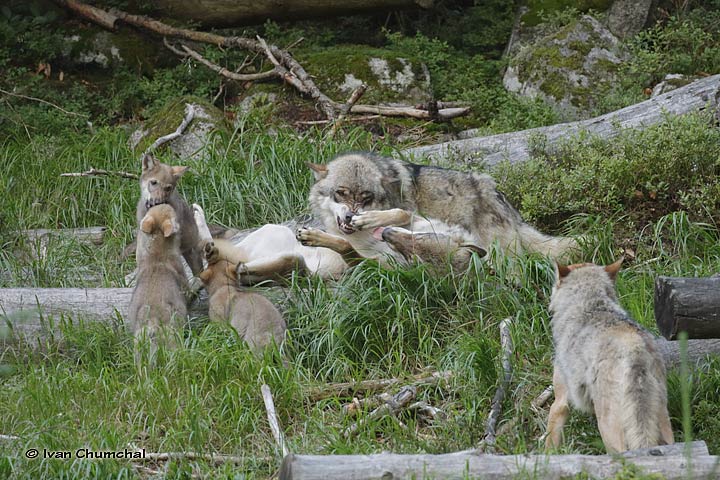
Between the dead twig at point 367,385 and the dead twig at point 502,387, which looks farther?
the dead twig at point 367,385

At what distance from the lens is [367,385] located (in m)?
6.26

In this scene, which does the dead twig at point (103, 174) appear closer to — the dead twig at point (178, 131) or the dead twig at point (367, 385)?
the dead twig at point (178, 131)

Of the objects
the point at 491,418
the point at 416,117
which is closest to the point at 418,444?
the point at 491,418

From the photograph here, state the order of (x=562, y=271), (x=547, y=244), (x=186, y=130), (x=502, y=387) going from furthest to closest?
1. (x=186, y=130)
2. (x=547, y=244)
3. (x=502, y=387)
4. (x=562, y=271)

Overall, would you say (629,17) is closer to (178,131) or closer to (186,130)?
(186,130)

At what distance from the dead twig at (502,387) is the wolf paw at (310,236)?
5.43 feet

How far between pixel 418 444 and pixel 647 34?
874 centimetres

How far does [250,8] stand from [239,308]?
26.2ft

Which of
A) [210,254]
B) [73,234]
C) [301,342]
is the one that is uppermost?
[210,254]

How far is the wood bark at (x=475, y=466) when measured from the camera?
3.93 meters

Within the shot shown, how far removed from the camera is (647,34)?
40.3 feet

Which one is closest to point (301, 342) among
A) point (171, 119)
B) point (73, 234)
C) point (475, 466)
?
point (475, 466)

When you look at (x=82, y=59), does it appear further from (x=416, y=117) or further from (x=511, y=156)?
(x=511, y=156)

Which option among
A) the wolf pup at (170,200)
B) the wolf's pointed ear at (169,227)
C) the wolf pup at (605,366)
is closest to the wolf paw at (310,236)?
the wolf pup at (170,200)
